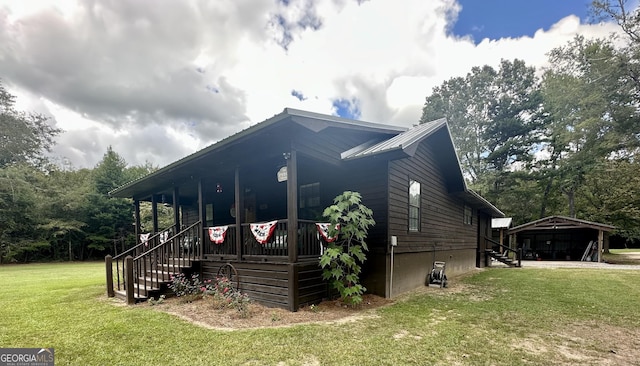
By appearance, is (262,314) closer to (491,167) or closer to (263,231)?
(263,231)

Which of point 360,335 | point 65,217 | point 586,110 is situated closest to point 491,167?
point 586,110

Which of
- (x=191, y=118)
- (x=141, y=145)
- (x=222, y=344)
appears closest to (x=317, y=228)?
(x=222, y=344)

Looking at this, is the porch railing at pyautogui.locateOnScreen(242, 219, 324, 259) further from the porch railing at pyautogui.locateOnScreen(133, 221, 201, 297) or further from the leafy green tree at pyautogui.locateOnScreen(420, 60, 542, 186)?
the leafy green tree at pyautogui.locateOnScreen(420, 60, 542, 186)

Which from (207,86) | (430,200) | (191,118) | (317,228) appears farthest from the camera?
(191,118)

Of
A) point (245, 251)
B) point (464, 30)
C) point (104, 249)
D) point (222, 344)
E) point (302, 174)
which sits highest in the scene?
point (464, 30)

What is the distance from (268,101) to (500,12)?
1233 cm

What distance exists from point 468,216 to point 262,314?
37.9 ft

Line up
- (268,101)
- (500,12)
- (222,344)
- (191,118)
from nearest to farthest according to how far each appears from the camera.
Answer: (222,344), (500,12), (268,101), (191,118)

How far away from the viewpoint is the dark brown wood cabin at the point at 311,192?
548 centimetres

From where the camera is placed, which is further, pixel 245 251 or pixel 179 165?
pixel 179 165

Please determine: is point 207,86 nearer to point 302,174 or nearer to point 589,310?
point 302,174

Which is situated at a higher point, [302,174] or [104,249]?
[302,174]

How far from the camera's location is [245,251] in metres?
6.41

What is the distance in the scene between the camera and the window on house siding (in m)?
7.86
